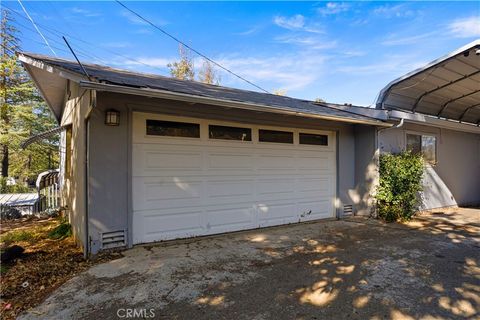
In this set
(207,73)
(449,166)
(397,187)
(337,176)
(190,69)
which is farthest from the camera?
(190,69)

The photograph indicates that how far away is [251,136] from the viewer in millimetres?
5934

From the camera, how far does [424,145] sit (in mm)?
8625

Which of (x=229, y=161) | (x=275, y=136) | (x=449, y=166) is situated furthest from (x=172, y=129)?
(x=449, y=166)

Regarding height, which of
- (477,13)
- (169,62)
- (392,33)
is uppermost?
(169,62)

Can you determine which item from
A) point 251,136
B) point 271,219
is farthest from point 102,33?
point 271,219

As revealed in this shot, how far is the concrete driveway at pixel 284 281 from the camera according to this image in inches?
108

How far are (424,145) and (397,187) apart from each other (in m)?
2.54

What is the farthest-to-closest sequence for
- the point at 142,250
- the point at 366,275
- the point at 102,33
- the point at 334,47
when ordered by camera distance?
1. the point at 334,47
2. the point at 102,33
3. the point at 142,250
4. the point at 366,275

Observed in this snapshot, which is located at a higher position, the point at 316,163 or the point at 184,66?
the point at 184,66

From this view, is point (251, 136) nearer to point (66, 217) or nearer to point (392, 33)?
point (66, 217)

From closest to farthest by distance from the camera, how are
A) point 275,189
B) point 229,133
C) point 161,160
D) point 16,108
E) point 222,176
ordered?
point 161,160 < point 222,176 < point 229,133 < point 275,189 < point 16,108

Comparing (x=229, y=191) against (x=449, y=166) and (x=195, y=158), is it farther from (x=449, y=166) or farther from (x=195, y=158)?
(x=449, y=166)

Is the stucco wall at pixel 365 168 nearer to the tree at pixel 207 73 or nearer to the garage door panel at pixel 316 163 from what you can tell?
the garage door panel at pixel 316 163

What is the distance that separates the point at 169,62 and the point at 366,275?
21.8m
